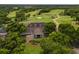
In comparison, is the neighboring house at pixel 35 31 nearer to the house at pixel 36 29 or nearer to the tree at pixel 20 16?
the house at pixel 36 29

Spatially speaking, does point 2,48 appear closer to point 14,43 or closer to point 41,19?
point 14,43

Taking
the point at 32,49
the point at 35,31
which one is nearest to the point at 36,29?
the point at 35,31

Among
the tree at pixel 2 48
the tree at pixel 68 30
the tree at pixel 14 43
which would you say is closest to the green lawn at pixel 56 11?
the tree at pixel 68 30

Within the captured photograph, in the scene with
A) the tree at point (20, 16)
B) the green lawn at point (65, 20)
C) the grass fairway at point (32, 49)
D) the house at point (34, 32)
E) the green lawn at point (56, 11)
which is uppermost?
the green lawn at point (56, 11)

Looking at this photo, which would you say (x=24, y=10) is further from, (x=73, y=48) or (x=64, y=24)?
(x=73, y=48)

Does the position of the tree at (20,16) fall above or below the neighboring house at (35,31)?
above

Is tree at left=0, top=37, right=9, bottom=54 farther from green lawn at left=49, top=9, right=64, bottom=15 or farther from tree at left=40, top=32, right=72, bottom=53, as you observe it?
green lawn at left=49, top=9, right=64, bottom=15
